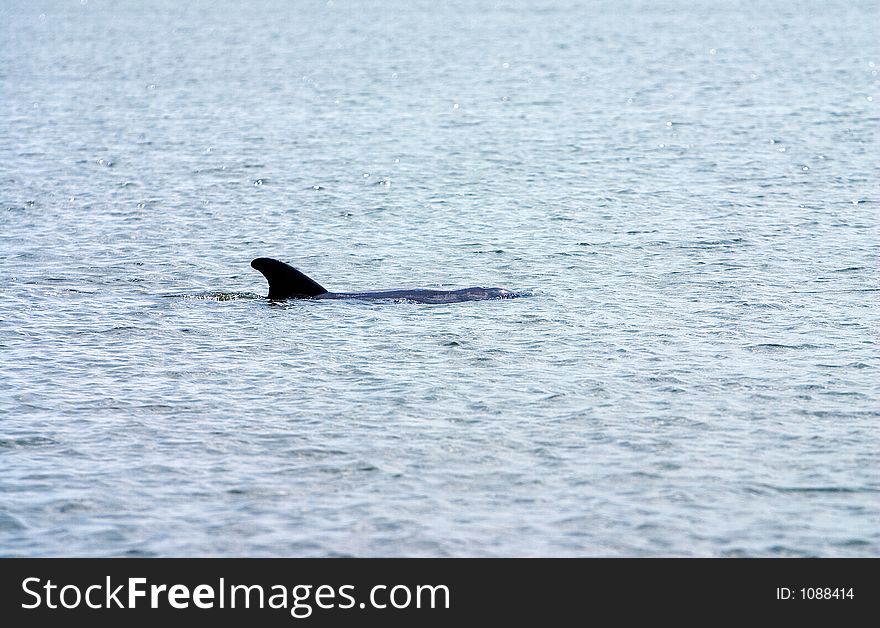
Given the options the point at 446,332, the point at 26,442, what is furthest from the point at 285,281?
the point at 26,442

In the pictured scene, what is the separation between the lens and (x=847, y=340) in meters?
23.9

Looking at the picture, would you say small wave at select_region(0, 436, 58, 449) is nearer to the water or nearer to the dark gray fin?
the water

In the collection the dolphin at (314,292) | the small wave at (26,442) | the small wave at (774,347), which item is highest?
the dolphin at (314,292)

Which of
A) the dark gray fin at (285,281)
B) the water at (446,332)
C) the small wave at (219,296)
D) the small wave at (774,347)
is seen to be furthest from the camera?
the small wave at (219,296)

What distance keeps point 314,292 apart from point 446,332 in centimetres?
385

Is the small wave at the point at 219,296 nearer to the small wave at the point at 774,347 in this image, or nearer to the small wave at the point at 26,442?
the small wave at the point at 26,442

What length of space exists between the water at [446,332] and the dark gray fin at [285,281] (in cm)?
55

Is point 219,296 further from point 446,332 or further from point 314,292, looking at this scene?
point 446,332

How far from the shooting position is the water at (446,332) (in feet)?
55.5

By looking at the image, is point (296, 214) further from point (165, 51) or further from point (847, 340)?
point (165, 51)

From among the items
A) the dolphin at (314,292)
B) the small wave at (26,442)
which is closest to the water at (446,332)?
the small wave at (26,442)

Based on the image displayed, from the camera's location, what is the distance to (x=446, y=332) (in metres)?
24.9

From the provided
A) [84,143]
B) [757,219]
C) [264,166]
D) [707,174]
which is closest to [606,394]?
[757,219]

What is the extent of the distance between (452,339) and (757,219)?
14.1 metres
